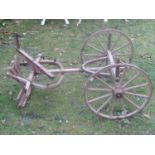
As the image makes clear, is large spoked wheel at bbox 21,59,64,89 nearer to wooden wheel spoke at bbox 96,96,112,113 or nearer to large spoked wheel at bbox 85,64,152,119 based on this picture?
large spoked wheel at bbox 85,64,152,119

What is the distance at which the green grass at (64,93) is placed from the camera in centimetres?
395

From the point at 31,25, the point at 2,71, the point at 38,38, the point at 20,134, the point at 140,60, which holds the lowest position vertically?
the point at 20,134

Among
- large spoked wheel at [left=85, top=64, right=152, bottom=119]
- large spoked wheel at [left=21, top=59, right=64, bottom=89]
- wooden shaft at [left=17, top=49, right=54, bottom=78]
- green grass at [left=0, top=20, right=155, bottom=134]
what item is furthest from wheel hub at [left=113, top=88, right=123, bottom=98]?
wooden shaft at [left=17, top=49, right=54, bottom=78]

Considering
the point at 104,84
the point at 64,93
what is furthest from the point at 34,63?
the point at 104,84

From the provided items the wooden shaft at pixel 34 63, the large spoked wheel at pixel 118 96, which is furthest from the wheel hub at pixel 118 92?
the wooden shaft at pixel 34 63

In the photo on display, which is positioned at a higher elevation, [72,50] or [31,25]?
[31,25]

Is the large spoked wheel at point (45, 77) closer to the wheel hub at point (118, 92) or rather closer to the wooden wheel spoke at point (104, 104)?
the wooden wheel spoke at point (104, 104)

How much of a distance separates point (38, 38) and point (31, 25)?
1.67ft

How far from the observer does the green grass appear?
3.95 m

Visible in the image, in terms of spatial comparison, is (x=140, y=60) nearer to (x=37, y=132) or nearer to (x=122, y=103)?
(x=122, y=103)

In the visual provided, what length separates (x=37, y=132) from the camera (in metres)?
3.90

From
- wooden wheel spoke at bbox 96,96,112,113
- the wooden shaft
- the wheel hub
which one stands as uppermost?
the wooden shaft

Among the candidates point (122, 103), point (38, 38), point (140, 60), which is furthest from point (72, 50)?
point (122, 103)

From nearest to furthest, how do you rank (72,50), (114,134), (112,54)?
(114,134) → (112,54) → (72,50)
